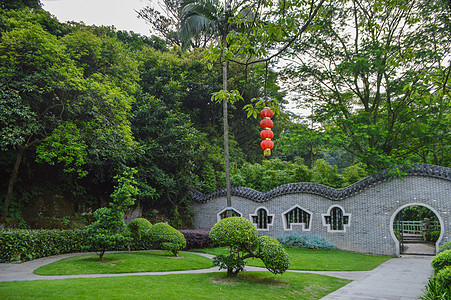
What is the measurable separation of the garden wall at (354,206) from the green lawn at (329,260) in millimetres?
843

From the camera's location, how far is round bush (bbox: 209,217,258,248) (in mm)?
6625

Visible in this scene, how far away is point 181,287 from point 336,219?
29.4 ft

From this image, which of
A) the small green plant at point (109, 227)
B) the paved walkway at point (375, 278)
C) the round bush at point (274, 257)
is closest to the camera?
the paved walkway at point (375, 278)

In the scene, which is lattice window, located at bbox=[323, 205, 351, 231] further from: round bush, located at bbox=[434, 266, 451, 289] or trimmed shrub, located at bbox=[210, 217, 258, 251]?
round bush, located at bbox=[434, 266, 451, 289]

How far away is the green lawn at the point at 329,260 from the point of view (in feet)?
30.4

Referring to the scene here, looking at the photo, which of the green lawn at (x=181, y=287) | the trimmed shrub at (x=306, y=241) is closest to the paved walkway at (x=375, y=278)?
the green lawn at (x=181, y=287)

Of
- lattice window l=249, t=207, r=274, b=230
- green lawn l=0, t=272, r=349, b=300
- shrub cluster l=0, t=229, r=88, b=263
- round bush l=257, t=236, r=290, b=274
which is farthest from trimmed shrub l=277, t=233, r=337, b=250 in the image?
shrub cluster l=0, t=229, r=88, b=263

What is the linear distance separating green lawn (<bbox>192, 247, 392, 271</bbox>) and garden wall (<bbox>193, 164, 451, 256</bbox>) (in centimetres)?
84

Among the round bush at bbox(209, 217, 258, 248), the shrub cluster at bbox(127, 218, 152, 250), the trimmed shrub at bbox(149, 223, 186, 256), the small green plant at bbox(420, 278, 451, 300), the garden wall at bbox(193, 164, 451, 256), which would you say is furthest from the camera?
the garden wall at bbox(193, 164, 451, 256)

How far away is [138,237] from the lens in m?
11.2

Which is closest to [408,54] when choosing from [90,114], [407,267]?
[407,267]

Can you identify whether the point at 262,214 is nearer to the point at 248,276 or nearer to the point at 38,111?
the point at 248,276

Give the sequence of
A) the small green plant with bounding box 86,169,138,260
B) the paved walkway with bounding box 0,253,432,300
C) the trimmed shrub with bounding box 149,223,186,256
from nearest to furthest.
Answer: the paved walkway with bounding box 0,253,432,300, the small green plant with bounding box 86,169,138,260, the trimmed shrub with bounding box 149,223,186,256

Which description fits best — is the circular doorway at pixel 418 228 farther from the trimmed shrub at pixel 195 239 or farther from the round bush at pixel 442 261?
the round bush at pixel 442 261
